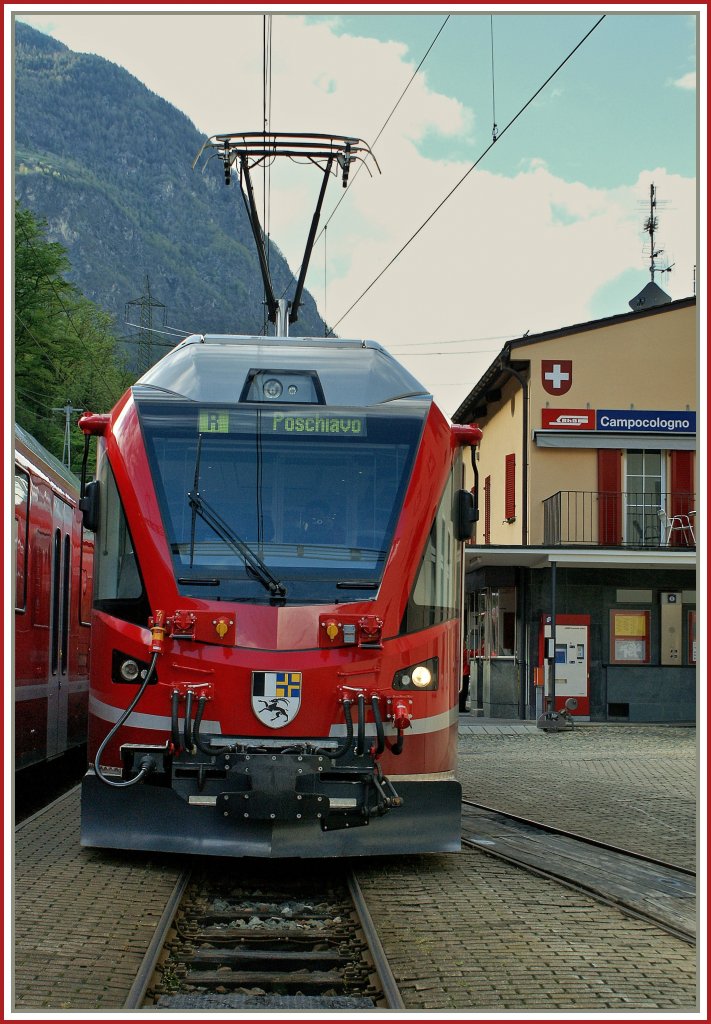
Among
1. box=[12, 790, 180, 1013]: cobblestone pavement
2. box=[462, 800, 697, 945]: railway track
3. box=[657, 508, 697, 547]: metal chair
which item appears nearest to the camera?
box=[12, 790, 180, 1013]: cobblestone pavement

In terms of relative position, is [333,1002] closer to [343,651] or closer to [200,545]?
[343,651]

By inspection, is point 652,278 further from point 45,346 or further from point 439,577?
point 439,577

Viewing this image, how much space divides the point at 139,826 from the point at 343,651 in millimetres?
1675

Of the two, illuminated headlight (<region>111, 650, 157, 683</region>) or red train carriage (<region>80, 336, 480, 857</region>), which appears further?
illuminated headlight (<region>111, 650, 157, 683</region>)

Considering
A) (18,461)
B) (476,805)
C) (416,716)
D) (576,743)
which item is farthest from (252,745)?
(576,743)

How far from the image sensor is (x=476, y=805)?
1315cm

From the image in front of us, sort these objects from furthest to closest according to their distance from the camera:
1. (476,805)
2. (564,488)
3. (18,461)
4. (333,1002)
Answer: (564,488) → (476,805) → (18,461) → (333,1002)

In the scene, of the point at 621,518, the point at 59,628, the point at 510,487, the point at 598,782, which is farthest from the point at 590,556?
the point at 59,628

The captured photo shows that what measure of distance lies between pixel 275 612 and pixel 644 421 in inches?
914

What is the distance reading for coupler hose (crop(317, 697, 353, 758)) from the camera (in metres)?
7.95

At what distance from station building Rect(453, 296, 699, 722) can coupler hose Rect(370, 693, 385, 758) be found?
2066cm

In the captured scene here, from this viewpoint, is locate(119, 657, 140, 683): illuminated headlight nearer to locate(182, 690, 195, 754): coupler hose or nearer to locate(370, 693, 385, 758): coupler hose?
locate(182, 690, 195, 754): coupler hose

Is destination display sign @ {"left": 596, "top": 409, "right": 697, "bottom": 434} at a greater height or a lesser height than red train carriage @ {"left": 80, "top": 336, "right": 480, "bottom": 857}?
greater

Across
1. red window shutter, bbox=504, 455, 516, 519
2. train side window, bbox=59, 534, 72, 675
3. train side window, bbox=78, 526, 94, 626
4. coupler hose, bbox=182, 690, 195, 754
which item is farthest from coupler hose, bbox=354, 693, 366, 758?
red window shutter, bbox=504, 455, 516, 519
